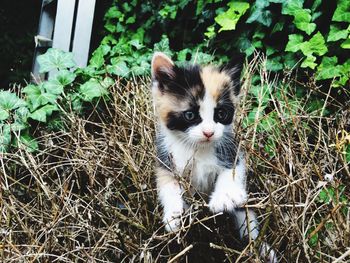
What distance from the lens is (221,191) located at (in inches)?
83.4

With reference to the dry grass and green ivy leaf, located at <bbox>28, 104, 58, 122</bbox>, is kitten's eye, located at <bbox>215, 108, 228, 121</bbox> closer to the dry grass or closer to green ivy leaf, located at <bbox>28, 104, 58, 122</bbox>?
the dry grass

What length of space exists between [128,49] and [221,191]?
229 centimetres

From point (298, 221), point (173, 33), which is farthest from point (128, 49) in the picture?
point (298, 221)

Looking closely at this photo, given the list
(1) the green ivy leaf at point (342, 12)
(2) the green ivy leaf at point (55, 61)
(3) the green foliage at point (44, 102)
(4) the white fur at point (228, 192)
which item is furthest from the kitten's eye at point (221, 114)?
(2) the green ivy leaf at point (55, 61)

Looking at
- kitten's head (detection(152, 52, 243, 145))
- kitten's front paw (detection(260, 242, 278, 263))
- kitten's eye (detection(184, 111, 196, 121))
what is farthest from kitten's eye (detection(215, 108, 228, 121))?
kitten's front paw (detection(260, 242, 278, 263))

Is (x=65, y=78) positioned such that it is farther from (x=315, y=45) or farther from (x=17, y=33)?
(x=17, y=33)

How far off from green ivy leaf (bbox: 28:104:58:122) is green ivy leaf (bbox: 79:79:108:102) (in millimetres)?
218

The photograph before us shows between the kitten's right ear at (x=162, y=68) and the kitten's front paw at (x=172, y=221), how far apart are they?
2.02ft

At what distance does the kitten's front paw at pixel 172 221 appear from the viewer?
6.69 ft

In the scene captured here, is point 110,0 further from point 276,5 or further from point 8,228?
point 8,228

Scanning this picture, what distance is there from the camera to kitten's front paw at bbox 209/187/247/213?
2066mm

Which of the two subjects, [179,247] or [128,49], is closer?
[179,247]

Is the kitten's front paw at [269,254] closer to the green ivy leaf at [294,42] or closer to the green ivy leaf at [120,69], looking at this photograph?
the green ivy leaf at [294,42]

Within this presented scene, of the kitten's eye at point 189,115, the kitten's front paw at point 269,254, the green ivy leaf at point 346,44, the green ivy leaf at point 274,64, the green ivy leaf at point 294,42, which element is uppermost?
the green ivy leaf at point 346,44
